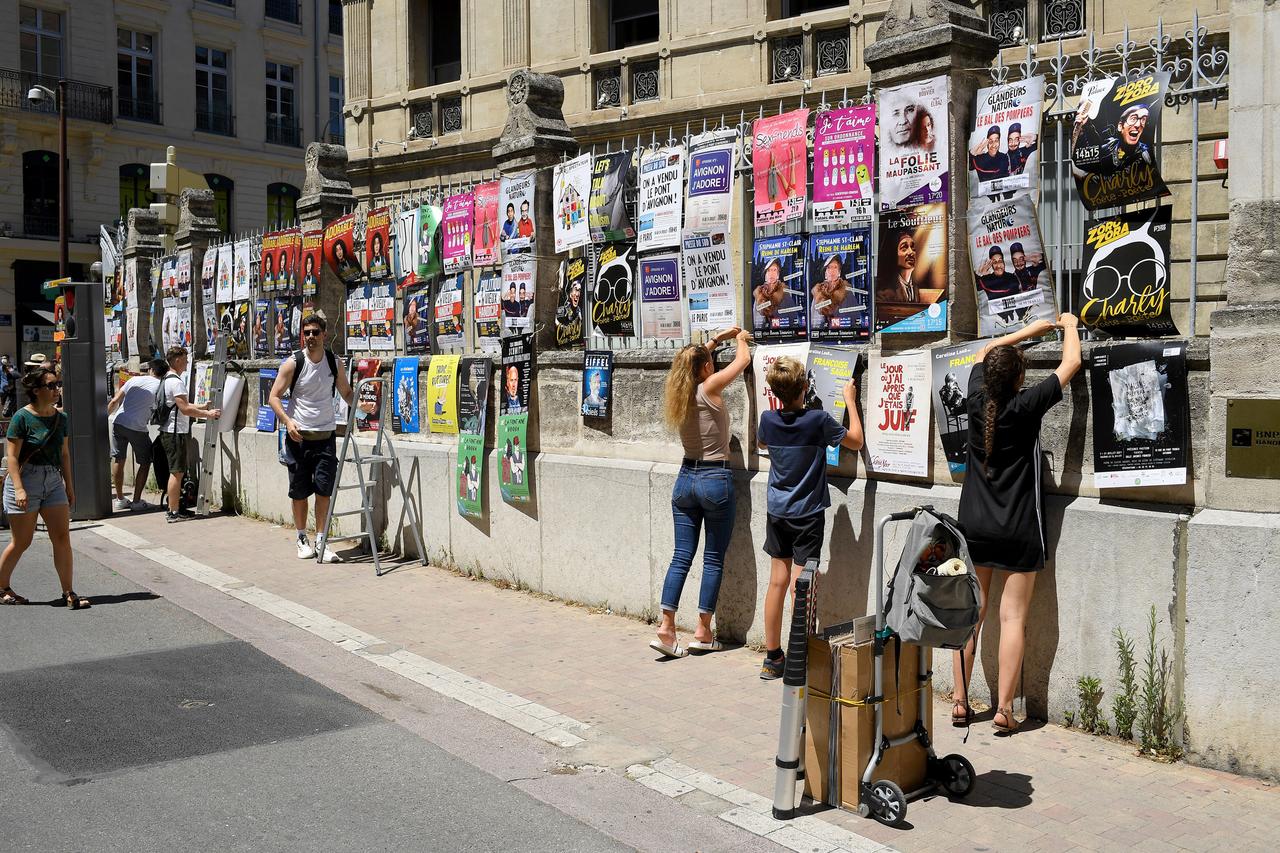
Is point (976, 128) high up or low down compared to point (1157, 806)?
up

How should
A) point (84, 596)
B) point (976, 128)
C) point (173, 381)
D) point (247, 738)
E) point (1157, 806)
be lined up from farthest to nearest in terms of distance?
1. point (173, 381)
2. point (84, 596)
3. point (976, 128)
4. point (247, 738)
5. point (1157, 806)

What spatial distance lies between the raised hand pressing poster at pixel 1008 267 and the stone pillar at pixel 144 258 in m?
14.6

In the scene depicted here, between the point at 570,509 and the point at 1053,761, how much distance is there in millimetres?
4169

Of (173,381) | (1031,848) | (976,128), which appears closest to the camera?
(1031,848)

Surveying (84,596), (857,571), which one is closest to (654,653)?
(857,571)

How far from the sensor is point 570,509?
8523 millimetres

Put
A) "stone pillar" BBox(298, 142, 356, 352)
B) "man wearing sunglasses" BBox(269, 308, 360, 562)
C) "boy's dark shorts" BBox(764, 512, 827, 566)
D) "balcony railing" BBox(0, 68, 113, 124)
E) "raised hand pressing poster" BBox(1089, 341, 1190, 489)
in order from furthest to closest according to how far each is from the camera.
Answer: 1. "balcony railing" BBox(0, 68, 113, 124)
2. "stone pillar" BBox(298, 142, 356, 352)
3. "man wearing sunglasses" BBox(269, 308, 360, 562)
4. "boy's dark shorts" BBox(764, 512, 827, 566)
5. "raised hand pressing poster" BBox(1089, 341, 1190, 489)

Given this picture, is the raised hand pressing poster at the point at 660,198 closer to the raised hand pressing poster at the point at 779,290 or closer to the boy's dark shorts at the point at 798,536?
the raised hand pressing poster at the point at 779,290

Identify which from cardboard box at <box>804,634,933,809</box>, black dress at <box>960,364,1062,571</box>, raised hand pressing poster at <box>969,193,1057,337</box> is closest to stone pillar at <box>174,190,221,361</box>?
raised hand pressing poster at <box>969,193,1057,337</box>

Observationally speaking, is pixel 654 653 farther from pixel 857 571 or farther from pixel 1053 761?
pixel 1053 761

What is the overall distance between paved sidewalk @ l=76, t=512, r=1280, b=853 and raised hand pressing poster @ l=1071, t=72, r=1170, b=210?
2.59 metres

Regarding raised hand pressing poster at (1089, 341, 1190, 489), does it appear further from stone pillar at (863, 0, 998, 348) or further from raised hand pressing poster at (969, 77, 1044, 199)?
raised hand pressing poster at (969, 77, 1044, 199)

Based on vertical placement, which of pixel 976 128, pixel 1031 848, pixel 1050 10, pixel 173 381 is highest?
pixel 1050 10

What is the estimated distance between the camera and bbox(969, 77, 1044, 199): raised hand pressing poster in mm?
5852
